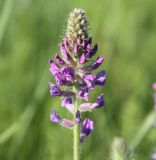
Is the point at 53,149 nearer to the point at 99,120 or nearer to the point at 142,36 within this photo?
the point at 99,120

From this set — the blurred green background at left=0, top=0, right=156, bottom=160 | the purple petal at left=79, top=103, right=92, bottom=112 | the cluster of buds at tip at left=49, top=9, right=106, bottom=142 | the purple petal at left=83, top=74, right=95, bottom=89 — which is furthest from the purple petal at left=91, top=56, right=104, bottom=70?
the blurred green background at left=0, top=0, right=156, bottom=160

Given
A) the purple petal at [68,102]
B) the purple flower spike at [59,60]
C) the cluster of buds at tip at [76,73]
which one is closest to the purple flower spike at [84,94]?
the cluster of buds at tip at [76,73]

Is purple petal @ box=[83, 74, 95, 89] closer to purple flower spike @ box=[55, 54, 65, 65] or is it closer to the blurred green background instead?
purple flower spike @ box=[55, 54, 65, 65]

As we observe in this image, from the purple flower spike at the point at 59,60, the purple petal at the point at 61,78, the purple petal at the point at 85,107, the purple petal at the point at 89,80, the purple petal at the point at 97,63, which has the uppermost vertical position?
the purple petal at the point at 97,63

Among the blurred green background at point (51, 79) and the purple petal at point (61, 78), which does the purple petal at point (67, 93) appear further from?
the blurred green background at point (51, 79)

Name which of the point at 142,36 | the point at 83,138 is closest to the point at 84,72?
the point at 83,138

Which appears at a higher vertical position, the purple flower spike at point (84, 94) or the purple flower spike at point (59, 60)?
the purple flower spike at point (59, 60)
